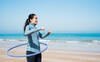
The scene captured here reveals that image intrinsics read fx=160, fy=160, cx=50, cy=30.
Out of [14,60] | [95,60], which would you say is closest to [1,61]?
[14,60]

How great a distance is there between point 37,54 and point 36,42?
29 centimetres

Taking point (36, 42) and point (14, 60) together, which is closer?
point (36, 42)

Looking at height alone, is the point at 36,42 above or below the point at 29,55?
above

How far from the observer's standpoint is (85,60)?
7203 millimetres

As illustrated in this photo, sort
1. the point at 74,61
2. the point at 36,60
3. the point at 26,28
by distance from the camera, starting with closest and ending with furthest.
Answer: the point at 26,28
the point at 36,60
the point at 74,61

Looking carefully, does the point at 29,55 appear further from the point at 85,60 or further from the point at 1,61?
the point at 85,60

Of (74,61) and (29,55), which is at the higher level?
(29,55)

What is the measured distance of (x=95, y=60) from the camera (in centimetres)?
716

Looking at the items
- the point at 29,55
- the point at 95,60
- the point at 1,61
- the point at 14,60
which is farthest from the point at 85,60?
the point at 29,55

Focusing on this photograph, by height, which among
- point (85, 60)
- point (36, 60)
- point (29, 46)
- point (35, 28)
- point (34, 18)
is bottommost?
point (85, 60)

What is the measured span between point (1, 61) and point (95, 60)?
4.13 metres

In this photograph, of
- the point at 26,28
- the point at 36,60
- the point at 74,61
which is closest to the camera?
the point at 26,28

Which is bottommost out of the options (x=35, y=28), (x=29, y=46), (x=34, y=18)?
(x=29, y=46)

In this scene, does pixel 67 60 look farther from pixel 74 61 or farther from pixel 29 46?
pixel 29 46
